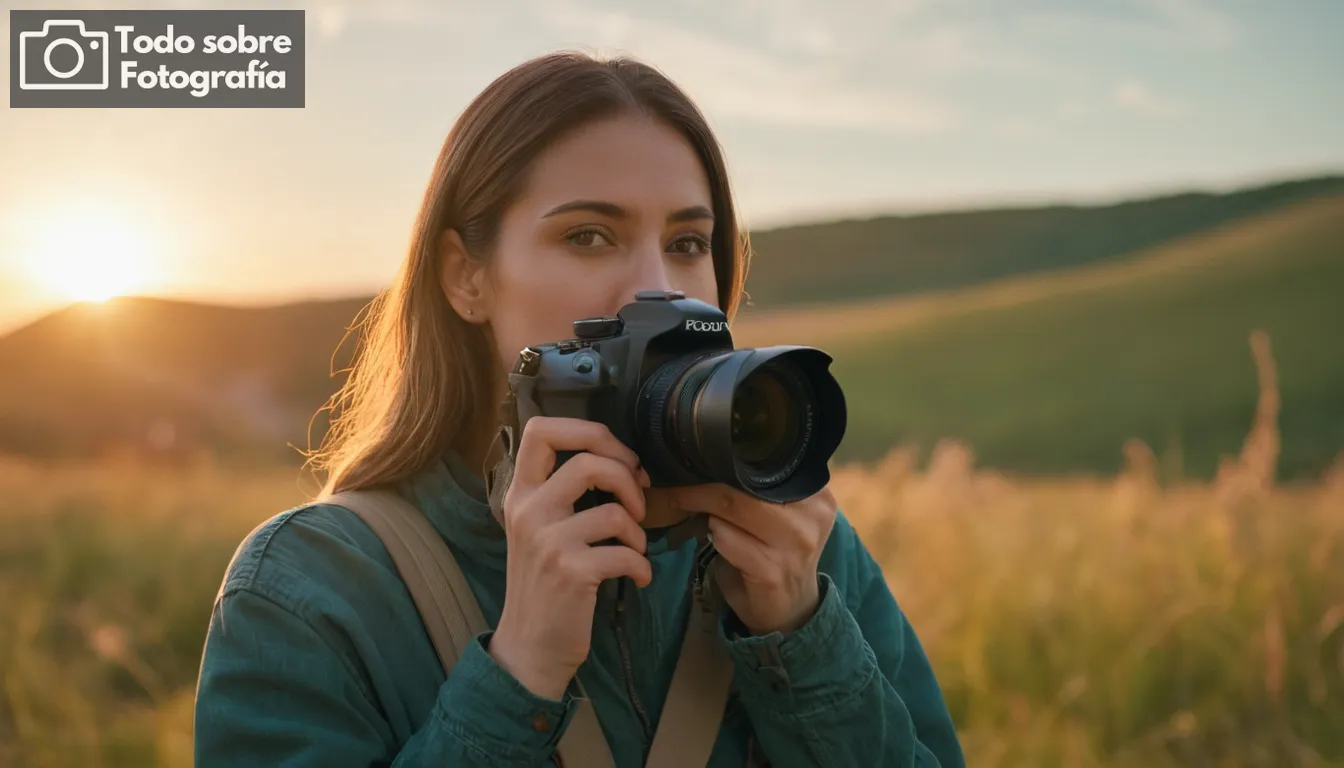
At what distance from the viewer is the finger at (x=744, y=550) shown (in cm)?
155

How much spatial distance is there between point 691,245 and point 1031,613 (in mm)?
2504

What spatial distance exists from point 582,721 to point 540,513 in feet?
1.11

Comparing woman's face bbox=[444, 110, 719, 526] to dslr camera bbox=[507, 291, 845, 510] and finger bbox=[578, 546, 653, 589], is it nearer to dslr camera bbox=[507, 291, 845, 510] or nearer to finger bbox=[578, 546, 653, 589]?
dslr camera bbox=[507, 291, 845, 510]

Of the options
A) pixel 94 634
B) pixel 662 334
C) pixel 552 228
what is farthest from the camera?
pixel 94 634

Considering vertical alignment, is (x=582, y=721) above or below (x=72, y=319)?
below

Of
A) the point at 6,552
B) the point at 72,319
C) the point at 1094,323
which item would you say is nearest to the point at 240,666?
the point at 6,552

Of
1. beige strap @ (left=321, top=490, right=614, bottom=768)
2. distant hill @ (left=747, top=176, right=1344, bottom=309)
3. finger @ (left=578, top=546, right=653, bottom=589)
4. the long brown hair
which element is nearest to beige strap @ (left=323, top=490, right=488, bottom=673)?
beige strap @ (left=321, top=490, right=614, bottom=768)

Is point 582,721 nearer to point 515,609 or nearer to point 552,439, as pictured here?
point 515,609

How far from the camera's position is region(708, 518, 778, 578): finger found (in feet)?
5.10

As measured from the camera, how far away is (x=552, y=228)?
1775 millimetres

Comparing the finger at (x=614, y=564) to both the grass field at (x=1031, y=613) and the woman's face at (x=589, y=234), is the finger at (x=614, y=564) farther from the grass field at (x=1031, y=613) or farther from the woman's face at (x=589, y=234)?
the grass field at (x=1031, y=613)

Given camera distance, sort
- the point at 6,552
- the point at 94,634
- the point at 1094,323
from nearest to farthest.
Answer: the point at 94,634 < the point at 6,552 < the point at 1094,323

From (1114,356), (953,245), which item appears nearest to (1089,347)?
(1114,356)

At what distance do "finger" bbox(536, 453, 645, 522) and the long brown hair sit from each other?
0.42 m
